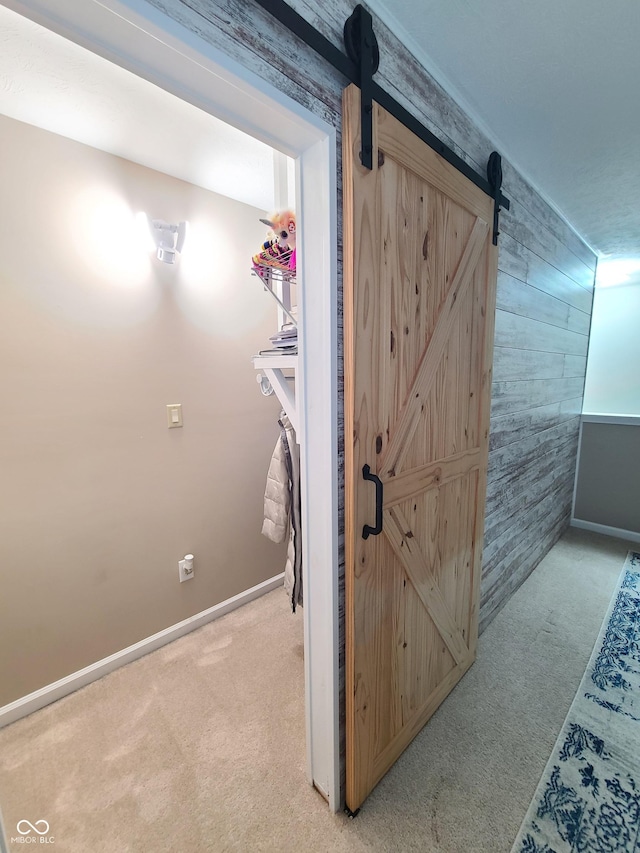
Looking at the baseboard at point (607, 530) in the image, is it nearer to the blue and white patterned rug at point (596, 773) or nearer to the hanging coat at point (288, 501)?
the blue and white patterned rug at point (596, 773)

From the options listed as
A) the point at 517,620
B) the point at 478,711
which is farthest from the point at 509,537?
the point at 478,711

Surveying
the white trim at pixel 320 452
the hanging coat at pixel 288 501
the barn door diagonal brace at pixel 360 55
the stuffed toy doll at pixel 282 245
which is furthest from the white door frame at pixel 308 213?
the hanging coat at pixel 288 501

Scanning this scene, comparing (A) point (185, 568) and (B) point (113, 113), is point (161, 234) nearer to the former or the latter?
(B) point (113, 113)

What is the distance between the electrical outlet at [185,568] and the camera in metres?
2.00

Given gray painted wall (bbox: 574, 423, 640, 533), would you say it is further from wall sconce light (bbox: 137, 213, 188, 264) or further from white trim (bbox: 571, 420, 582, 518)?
wall sconce light (bbox: 137, 213, 188, 264)

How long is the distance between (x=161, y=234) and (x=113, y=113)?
461mm

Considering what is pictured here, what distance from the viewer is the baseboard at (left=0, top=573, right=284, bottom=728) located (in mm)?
1535

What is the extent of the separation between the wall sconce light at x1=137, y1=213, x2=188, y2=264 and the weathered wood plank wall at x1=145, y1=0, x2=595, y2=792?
1.11 m

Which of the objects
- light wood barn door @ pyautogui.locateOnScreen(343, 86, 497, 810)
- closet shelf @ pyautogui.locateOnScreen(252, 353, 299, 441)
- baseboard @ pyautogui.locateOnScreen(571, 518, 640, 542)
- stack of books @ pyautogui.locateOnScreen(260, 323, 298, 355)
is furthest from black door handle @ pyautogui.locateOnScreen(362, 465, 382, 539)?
baseboard @ pyautogui.locateOnScreen(571, 518, 640, 542)

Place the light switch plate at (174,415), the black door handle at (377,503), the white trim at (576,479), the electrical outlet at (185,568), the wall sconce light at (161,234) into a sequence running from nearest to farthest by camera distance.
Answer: the black door handle at (377,503)
the wall sconce light at (161,234)
the light switch plate at (174,415)
the electrical outlet at (185,568)
the white trim at (576,479)

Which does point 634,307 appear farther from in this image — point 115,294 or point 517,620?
point 115,294

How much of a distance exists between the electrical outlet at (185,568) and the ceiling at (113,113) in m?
2.05

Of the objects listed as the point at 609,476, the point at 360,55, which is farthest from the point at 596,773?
the point at 609,476

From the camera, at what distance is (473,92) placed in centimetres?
129
